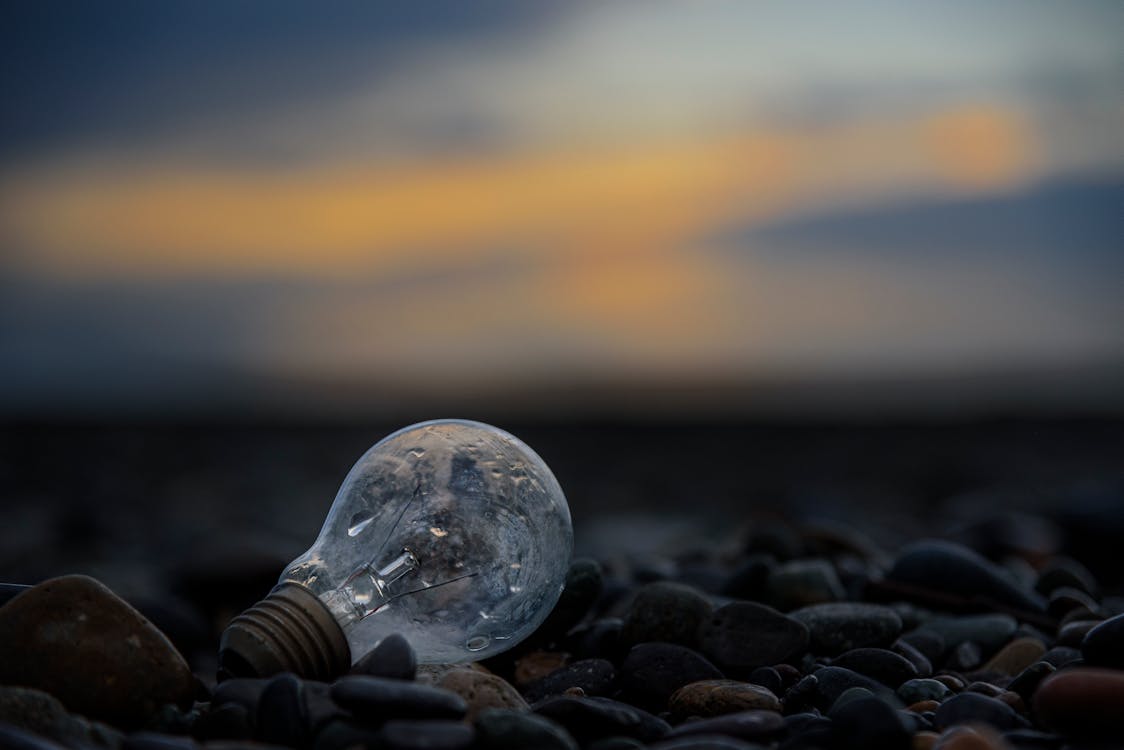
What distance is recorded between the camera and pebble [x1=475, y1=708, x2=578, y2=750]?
2.45 metres

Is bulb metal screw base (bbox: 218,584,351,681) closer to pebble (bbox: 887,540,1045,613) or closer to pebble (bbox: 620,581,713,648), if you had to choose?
pebble (bbox: 620,581,713,648)

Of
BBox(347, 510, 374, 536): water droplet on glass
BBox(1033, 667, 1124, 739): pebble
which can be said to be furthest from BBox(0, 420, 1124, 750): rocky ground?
BBox(347, 510, 374, 536): water droplet on glass

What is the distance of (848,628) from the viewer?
142 inches

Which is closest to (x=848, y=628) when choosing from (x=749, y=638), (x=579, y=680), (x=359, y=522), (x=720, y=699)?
(x=749, y=638)

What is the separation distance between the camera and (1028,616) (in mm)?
4125

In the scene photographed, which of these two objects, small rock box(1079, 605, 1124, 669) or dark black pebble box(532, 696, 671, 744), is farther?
small rock box(1079, 605, 1124, 669)

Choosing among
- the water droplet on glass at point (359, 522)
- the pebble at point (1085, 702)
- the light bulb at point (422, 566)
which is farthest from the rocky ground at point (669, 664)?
the water droplet on glass at point (359, 522)

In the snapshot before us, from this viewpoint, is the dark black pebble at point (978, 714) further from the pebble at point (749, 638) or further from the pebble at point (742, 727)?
the pebble at point (749, 638)

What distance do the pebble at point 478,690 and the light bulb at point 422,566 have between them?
0.68ft

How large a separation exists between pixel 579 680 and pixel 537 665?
302mm

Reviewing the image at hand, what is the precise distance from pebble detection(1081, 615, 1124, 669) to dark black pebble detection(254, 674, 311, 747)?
6.79ft

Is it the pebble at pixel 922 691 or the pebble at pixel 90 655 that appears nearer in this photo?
the pebble at pixel 90 655

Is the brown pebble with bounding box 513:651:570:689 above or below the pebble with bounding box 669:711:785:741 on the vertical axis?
below

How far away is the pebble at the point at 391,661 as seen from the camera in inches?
106
